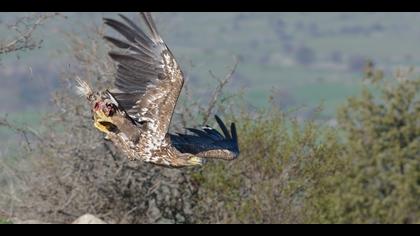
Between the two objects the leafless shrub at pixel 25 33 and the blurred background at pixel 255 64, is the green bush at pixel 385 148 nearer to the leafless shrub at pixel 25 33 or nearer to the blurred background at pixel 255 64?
the blurred background at pixel 255 64

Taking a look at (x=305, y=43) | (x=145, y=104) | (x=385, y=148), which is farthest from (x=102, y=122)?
(x=305, y=43)

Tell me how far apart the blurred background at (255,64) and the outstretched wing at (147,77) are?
47cm

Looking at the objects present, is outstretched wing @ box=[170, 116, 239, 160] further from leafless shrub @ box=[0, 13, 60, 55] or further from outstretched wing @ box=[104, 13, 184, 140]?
leafless shrub @ box=[0, 13, 60, 55]

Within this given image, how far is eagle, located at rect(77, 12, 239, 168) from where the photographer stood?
7.52 meters

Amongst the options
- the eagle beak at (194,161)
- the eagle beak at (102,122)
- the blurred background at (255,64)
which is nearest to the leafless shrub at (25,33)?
the blurred background at (255,64)

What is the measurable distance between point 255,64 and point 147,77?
400 ft

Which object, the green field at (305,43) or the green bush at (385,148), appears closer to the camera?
the green bush at (385,148)

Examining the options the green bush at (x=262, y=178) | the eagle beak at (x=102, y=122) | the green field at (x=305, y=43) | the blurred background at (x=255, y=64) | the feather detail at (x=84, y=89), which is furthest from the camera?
the green field at (x=305, y=43)

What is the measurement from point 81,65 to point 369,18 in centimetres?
16617

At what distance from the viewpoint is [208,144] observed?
9.41 m

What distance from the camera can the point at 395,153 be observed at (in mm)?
39531

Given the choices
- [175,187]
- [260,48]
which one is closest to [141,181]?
[175,187]

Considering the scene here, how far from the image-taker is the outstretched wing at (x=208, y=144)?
28.4 feet
